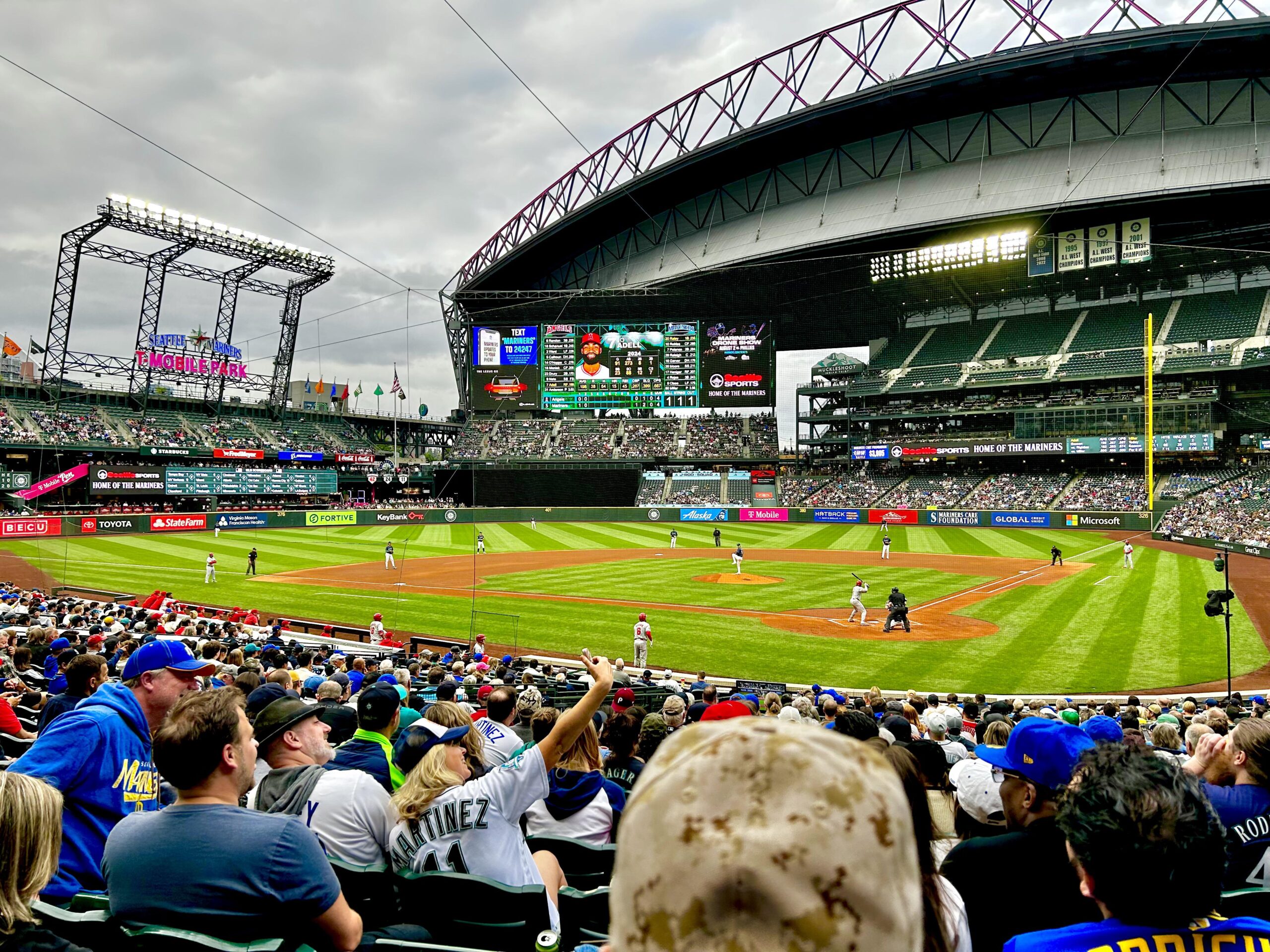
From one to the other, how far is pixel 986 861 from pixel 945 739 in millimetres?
6173

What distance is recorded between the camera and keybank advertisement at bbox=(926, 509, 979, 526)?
58.5m

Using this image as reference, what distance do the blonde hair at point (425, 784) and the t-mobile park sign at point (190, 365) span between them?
77268 mm

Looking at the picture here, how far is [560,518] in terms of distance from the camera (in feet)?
215

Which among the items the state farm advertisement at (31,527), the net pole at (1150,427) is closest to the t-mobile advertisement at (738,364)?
the net pole at (1150,427)

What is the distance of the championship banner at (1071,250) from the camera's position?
58.6 meters

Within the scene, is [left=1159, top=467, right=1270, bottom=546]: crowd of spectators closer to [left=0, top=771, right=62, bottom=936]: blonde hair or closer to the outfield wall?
the outfield wall

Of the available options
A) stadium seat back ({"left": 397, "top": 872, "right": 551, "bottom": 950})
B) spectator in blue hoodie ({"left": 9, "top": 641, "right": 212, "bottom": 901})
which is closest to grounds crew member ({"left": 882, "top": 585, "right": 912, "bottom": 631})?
stadium seat back ({"left": 397, "top": 872, "right": 551, "bottom": 950})

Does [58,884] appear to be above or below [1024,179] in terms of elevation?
below

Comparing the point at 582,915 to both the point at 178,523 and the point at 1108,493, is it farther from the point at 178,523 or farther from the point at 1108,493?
the point at 1108,493

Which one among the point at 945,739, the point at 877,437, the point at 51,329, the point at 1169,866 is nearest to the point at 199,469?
the point at 51,329

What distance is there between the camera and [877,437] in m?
76.3

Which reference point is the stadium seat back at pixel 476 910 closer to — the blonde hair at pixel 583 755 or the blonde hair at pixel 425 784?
the blonde hair at pixel 425 784

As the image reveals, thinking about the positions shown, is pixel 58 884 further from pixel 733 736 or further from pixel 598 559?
pixel 598 559

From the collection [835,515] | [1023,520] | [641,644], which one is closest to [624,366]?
[835,515]
